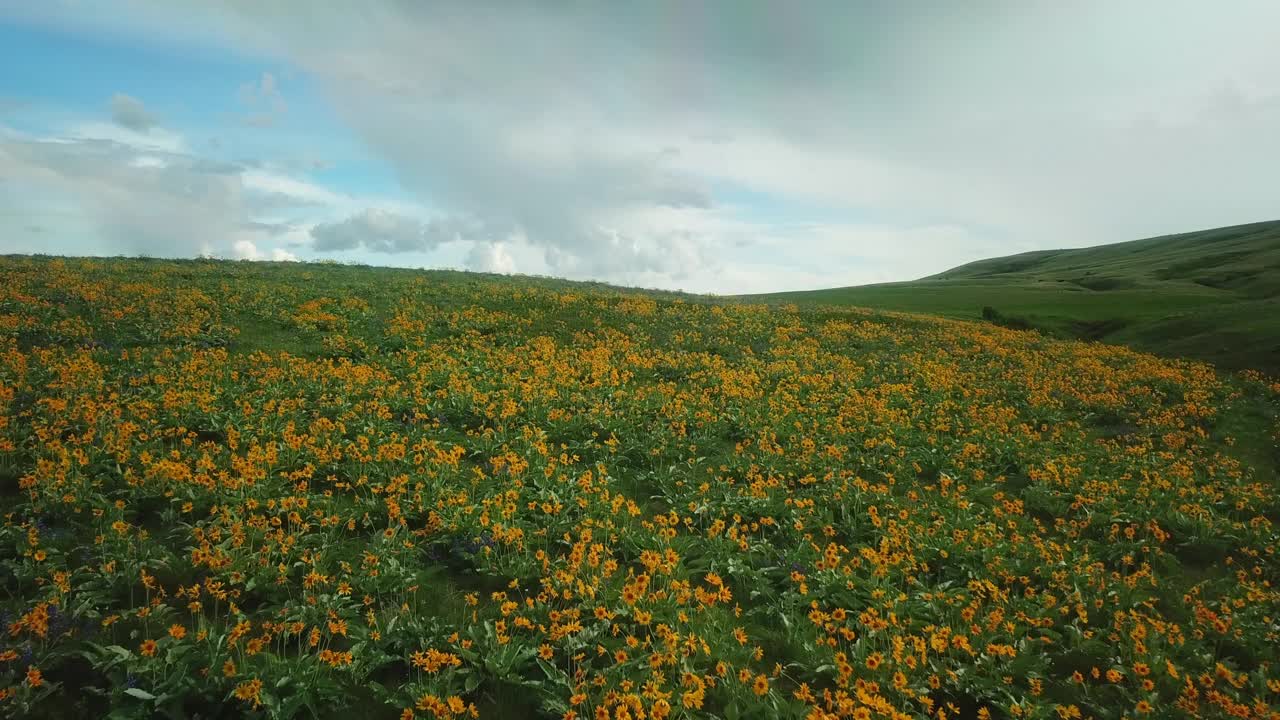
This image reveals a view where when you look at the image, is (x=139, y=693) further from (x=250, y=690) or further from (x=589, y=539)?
(x=589, y=539)

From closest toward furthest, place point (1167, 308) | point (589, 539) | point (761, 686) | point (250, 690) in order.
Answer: point (250, 690) → point (761, 686) → point (589, 539) → point (1167, 308)

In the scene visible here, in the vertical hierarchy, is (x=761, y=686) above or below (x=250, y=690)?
below

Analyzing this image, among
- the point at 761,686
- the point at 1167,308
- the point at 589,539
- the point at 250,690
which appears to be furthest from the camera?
the point at 1167,308

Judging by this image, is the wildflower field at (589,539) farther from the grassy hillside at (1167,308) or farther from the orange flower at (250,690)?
the grassy hillside at (1167,308)

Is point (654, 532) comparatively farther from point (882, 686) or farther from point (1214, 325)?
point (1214, 325)

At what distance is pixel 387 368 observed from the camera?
1585cm

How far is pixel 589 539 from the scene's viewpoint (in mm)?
7785

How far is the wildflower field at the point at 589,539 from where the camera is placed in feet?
19.1

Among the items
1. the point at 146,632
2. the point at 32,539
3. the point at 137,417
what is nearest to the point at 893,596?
the point at 146,632

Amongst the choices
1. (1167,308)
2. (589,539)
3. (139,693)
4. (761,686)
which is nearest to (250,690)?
(139,693)

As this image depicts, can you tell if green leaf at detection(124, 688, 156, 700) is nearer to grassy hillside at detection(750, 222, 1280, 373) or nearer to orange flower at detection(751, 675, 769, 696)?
orange flower at detection(751, 675, 769, 696)

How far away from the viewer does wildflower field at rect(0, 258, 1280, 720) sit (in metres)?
5.83

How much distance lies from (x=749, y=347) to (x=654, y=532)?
573 inches

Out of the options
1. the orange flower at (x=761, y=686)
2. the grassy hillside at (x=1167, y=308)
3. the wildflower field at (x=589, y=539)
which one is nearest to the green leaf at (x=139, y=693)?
the wildflower field at (x=589, y=539)
